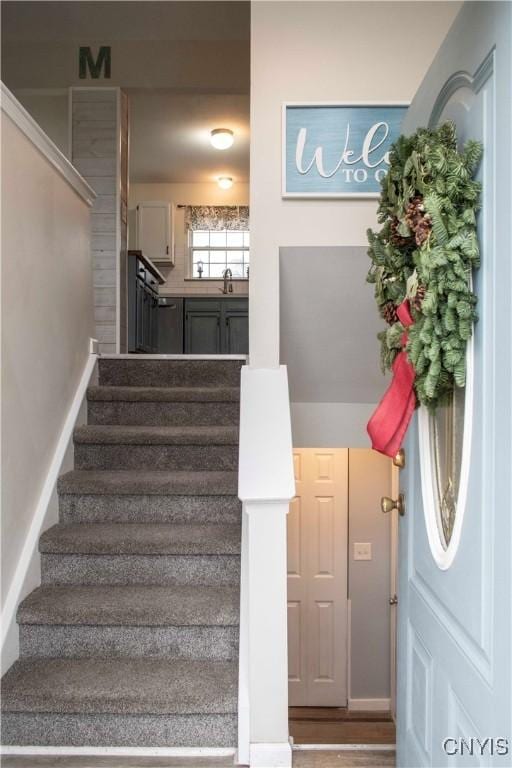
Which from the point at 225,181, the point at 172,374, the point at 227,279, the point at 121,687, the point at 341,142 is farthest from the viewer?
the point at 227,279

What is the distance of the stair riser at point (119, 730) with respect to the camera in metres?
1.84

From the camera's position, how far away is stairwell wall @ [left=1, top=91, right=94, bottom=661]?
2.11 meters

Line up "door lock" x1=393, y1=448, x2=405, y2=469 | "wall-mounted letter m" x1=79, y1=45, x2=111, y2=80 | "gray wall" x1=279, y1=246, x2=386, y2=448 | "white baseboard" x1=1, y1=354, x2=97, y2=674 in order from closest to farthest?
"door lock" x1=393, y1=448, x2=405, y2=469, "white baseboard" x1=1, y1=354, x2=97, y2=674, "gray wall" x1=279, y1=246, x2=386, y2=448, "wall-mounted letter m" x1=79, y1=45, x2=111, y2=80

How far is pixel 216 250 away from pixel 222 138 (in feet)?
6.39

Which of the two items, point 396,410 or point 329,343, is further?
point 329,343

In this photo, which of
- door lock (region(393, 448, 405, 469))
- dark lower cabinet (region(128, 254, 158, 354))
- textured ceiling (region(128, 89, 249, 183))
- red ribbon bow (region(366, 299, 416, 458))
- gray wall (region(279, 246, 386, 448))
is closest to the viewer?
red ribbon bow (region(366, 299, 416, 458))

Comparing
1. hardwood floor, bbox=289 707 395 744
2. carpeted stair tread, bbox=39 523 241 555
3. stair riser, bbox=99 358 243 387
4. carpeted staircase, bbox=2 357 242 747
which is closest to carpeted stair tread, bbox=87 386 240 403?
carpeted staircase, bbox=2 357 242 747

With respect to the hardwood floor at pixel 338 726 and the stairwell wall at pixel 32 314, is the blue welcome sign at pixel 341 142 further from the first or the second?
the hardwood floor at pixel 338 726

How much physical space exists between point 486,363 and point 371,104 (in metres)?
1.81

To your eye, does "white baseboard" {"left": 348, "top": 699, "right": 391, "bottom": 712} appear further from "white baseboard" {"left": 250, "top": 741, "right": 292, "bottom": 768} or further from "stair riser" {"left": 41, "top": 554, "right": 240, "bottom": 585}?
"white baseboard" {"left": 250, "top": 741, "right": 292, "bottom": 768}

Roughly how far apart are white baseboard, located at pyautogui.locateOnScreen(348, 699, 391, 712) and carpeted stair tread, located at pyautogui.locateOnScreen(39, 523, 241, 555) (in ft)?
9.07

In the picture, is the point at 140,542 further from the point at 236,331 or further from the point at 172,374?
the point at 236,331

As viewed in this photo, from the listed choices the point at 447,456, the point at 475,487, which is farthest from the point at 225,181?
the point at 475,487

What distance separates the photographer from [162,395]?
10.1ft
